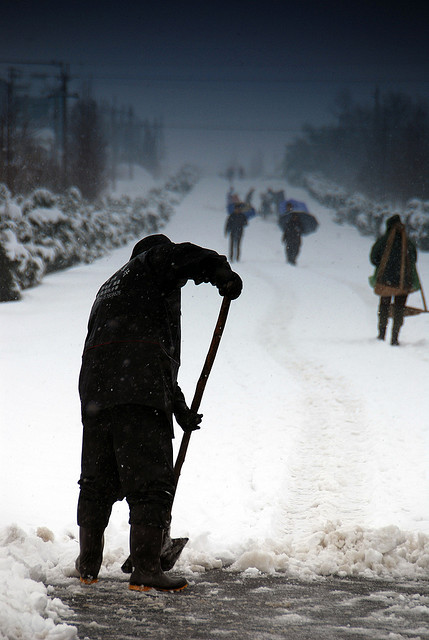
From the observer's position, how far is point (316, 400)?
6574mm

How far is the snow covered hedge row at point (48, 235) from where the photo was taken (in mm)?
12445

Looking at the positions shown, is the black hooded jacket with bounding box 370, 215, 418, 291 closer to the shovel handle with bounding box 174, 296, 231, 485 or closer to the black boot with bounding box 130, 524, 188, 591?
the shovel handle with bounding box 174, 296, 231, 485

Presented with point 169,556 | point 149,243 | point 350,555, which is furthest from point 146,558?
point 149,243

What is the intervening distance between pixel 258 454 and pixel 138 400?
2655mm

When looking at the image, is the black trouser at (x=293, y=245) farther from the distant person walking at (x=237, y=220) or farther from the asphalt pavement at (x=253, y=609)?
the asphalt pavement at (x=253, y=609)

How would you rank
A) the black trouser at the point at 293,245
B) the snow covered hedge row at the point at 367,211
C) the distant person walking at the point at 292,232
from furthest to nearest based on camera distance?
the snow covered hedge row at the point at 367,211 < the black trouser at the point at 293,245 < the distant person walking at the point at 292,232

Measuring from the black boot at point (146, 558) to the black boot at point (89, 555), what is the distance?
23 cm

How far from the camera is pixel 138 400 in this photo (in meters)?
2.68

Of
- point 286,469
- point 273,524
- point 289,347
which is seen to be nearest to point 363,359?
point 289,347

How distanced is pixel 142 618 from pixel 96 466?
0.66 metres

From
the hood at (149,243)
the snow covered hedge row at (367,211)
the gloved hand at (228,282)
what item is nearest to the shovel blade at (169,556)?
the gloved hand at (228,282)

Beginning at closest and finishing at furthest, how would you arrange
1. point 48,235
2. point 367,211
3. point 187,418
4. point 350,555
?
point 187,418 → point 350,555 → point 48,235 → point 367,211

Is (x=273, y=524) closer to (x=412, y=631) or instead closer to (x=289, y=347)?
(x=412, y=631)

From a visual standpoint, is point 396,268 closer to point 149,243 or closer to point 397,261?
point 397,261
